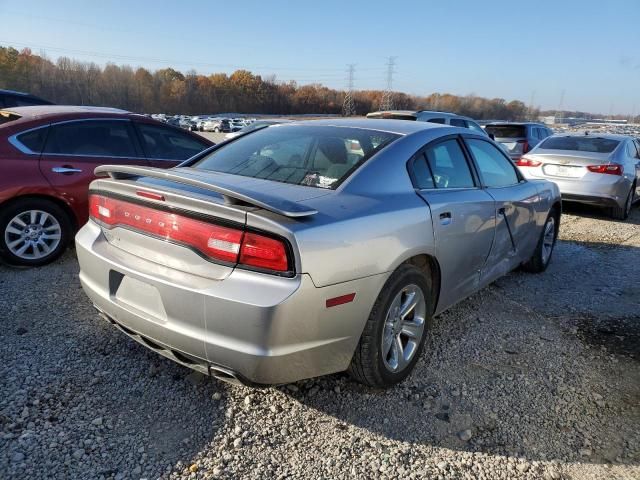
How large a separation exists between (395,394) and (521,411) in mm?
701

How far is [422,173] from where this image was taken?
10.2 feet

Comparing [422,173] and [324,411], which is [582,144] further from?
[324,411]

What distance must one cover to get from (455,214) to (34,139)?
12.9ft

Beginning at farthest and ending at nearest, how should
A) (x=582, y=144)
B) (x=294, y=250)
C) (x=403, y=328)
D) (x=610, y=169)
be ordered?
(x=582, y=144), (x=610, y=169), (x=403, y=328), (x=294, y=250)

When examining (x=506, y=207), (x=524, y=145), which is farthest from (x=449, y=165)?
(x=524, y=145)

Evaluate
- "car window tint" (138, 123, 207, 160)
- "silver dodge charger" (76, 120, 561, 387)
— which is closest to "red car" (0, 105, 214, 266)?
"car window tint" (138, 123, 207, 160)

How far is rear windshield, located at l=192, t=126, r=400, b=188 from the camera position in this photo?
287 cm

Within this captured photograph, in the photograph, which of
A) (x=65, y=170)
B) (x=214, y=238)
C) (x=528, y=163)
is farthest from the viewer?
(x=528, y=163)

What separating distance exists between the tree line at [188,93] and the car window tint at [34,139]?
76998 millimetres

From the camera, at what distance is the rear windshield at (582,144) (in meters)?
8.49

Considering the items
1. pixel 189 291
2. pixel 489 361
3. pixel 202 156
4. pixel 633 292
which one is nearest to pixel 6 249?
pixel 202 156

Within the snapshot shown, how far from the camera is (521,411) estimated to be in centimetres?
273

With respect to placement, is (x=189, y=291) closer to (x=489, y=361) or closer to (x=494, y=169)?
(x=489, y=361)

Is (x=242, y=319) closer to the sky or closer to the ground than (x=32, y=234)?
closer to the sky
